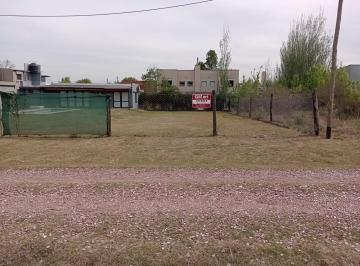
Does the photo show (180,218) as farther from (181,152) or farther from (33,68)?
(33,68)

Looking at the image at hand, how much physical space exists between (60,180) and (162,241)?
3392 millimetres

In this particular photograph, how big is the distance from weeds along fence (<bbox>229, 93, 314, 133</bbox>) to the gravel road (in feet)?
33.2

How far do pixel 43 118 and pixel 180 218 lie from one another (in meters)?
11.3

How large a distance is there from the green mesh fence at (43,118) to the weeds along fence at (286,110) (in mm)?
8654

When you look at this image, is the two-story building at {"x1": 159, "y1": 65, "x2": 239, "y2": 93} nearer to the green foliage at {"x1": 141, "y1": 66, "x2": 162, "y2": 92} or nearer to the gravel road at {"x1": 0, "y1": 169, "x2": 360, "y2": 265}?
the green foliage at {"x1": 141, "y1": 66, "x2": 162, "y2": 92}

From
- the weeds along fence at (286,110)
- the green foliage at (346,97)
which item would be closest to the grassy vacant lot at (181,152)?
the weeds along fence at (286,110)

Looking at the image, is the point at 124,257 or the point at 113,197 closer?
the point at 124,257

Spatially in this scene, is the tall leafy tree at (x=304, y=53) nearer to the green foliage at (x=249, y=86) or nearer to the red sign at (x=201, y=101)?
the green foliage at (x=249, y=86)

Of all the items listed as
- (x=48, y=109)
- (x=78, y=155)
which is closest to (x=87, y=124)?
(x=48, y=109)

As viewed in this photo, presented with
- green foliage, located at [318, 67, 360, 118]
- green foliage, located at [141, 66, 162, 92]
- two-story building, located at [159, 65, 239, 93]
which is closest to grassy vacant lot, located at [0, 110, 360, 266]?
green foliage, located at [318, 67, 360, 118]

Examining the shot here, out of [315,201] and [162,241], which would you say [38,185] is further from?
[315,201]

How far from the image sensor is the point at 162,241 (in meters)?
3.71

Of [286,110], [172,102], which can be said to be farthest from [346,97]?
[172,102]

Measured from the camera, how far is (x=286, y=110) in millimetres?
22281
